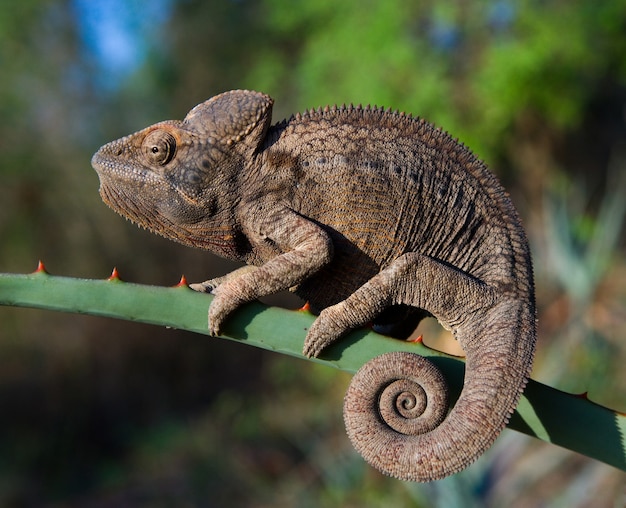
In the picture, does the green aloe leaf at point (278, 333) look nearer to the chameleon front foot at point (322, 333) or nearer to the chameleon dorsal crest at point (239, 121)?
the chameleon front foot at point (322, 333)

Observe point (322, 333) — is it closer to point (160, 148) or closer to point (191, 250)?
point (160, 148)

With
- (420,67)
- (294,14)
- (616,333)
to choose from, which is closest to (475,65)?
(420,67)

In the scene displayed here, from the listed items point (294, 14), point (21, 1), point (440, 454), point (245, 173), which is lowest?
point (440, 454)

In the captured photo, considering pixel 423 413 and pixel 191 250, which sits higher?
pixel 191 250

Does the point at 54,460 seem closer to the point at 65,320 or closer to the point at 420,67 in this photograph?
the point at 65,320

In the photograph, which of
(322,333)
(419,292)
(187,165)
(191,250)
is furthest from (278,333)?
(191,250)

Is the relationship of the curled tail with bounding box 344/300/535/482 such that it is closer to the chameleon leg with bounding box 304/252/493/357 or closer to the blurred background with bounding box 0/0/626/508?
the chameleon leg with bounding box 304/252/493/357
